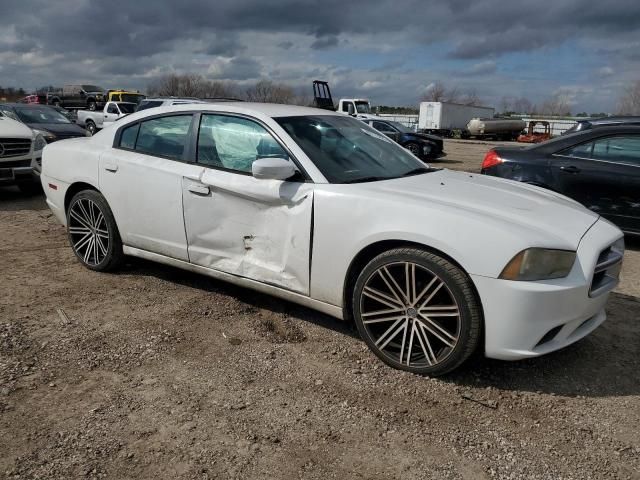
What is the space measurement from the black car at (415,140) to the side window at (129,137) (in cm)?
1526

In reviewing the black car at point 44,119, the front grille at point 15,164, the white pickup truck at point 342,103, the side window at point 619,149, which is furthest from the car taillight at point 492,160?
the white pickup truck at point 342,103

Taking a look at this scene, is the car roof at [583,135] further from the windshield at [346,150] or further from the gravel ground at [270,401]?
the windshield at [346,150]

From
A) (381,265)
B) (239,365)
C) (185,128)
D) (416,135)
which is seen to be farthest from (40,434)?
(416,135)

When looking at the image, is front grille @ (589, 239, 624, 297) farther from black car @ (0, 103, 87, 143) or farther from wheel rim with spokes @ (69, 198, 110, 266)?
black car @ (0, 103, 87, 143)

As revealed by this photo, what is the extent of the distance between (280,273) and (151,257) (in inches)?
55.3

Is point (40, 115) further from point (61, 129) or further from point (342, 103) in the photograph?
point (342, 103)

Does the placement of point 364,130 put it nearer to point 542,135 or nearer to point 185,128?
point 185,128

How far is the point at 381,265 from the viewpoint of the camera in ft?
10.2

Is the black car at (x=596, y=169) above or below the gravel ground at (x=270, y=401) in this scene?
above

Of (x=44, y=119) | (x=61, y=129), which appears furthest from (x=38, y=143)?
(x=44, y=119)

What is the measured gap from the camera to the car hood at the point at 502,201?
9.78 feet

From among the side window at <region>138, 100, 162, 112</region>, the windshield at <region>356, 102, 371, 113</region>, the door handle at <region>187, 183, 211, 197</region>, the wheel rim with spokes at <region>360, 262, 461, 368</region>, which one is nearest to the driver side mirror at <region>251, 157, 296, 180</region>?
the door handle at <region>187, 183, 211, 197</region>

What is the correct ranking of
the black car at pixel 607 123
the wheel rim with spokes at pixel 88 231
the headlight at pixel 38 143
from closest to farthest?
1. the wheel rim with spokes at pixel 88 231
2. the black car at pixel 607 123
3. the headlight at pixel 38 143

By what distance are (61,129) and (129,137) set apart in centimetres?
857
